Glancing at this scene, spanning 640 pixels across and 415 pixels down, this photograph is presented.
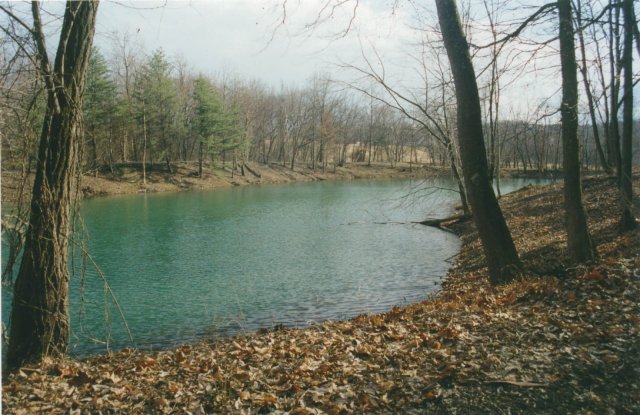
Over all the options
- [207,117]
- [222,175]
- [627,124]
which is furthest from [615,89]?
[222,175]

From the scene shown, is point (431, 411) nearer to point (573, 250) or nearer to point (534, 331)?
point (534, 331)

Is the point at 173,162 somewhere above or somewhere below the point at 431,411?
above

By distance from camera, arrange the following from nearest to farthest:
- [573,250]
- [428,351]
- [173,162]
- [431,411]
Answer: [431,411] → [428,351] → [573,250] → [173,162]

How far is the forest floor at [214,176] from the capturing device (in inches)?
1751

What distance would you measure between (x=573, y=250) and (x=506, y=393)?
5.29 m

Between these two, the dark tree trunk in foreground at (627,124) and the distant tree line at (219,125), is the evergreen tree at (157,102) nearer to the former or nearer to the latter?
the distant tree line at (219,125)

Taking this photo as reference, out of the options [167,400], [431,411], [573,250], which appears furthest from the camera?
[573,250]

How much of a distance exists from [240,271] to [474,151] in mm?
9781

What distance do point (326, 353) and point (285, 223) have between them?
70.7 ft

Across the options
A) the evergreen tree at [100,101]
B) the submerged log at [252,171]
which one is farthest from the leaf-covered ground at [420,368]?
the submerged log at [252,171]

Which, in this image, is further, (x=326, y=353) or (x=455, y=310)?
(x=455, y=310)

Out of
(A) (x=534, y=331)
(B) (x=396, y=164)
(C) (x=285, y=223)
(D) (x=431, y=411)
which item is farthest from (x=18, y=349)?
(B) (x=396, y=164)

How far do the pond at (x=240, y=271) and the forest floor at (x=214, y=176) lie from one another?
4413 mm

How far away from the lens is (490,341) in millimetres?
4926
